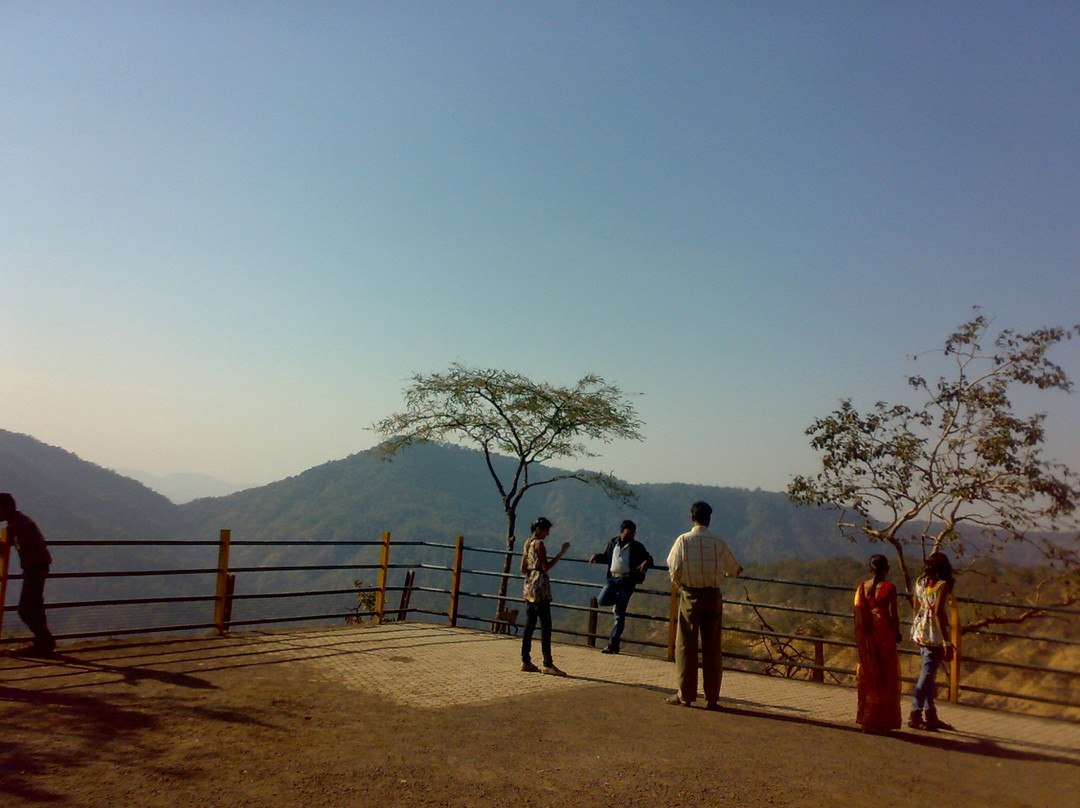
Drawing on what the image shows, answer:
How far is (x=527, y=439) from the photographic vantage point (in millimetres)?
26812

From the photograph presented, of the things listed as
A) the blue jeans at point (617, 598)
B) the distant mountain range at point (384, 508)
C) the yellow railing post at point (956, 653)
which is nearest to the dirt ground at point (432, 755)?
the yellow railing post at point (956, 653)

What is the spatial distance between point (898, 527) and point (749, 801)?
15775 mm

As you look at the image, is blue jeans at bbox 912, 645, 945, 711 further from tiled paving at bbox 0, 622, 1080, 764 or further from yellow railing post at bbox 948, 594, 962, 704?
yellow railing post at bbox 948, 594, 962, 704

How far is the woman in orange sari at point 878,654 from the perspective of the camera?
7.41 m

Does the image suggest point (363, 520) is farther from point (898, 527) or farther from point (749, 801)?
point (749, 801)

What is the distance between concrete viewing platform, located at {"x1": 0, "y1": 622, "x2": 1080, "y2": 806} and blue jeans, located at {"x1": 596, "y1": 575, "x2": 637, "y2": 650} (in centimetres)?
38

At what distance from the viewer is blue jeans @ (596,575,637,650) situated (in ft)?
37.3

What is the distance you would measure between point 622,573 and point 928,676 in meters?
4.58

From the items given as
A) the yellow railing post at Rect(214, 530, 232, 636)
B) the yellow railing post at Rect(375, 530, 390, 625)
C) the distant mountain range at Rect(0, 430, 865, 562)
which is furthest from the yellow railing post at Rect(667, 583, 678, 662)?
the distant mountain range at Rect(0, 430, 865, 562)

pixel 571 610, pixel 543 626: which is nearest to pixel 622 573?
pixel 543 626

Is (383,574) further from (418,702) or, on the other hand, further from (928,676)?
(928,676)

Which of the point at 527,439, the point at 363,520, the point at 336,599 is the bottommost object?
the point at 336,599

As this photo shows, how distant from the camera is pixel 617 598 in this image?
11.5 m

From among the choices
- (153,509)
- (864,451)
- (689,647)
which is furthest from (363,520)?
(689,647)
